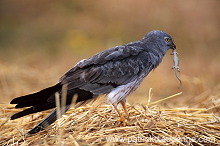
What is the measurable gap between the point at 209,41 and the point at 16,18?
6330 mm

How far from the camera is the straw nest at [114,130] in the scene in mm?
3693

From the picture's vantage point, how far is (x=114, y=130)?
3932 mm

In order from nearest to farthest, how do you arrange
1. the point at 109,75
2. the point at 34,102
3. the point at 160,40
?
1. the point at 34,102
2. the point at 109,75
3. the point at 160,40

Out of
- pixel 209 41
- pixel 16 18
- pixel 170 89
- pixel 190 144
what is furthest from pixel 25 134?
pixel 16 18

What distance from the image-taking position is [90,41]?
10.7m

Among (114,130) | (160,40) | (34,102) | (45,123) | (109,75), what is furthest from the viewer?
(160,40)

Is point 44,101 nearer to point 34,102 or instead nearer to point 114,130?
point 34,102

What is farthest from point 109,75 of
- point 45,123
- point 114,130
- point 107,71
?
point 45,123

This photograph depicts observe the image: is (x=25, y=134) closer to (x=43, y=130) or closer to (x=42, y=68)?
(x=43, y=130)

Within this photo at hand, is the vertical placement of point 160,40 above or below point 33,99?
above

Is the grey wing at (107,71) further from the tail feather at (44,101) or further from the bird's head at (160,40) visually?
the bird's head at (160,40)

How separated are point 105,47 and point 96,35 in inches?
58.0

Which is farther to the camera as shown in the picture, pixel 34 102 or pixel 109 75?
pixel 109 75

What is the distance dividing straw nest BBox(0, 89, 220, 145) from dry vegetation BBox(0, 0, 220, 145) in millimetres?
11
